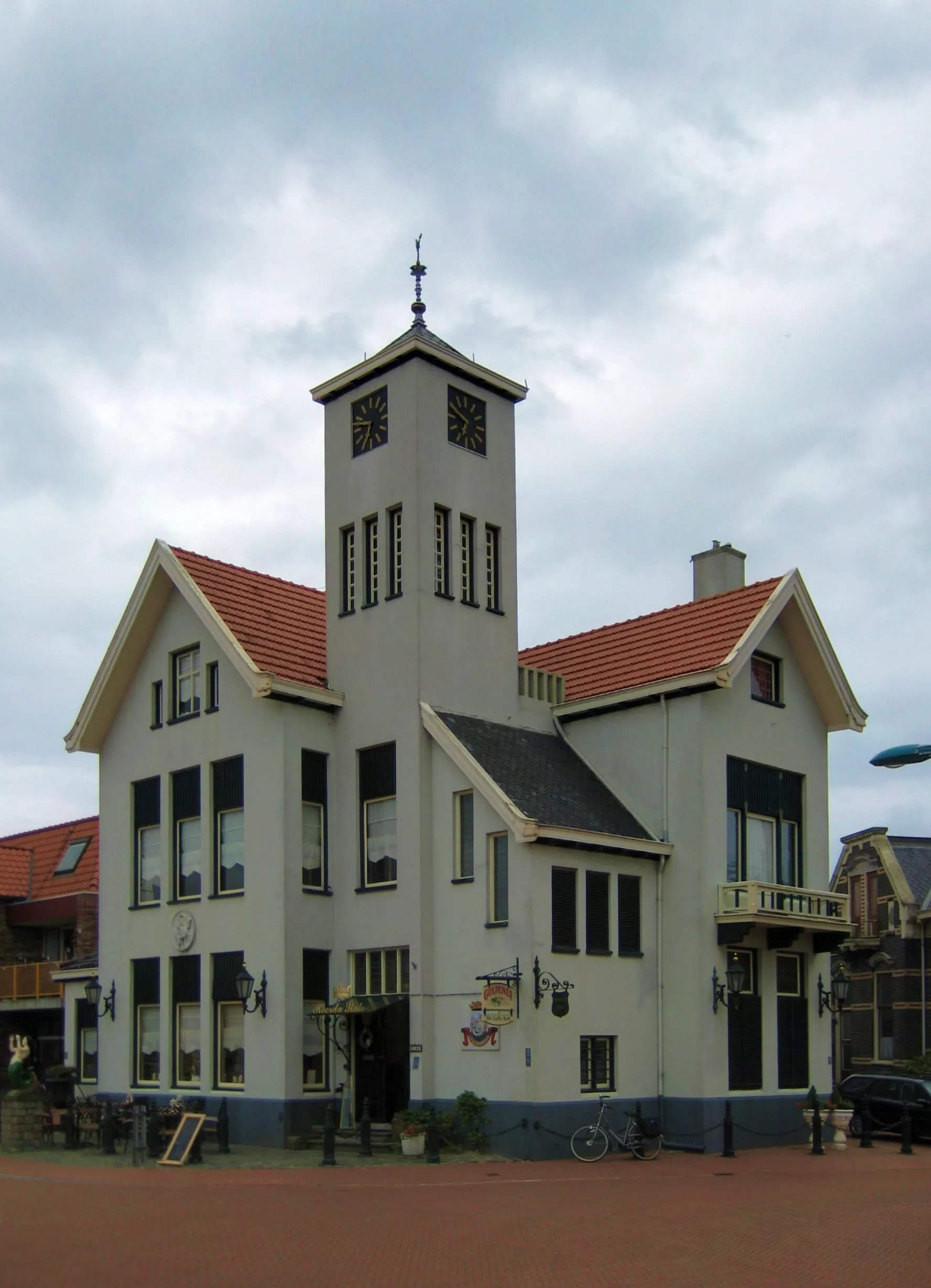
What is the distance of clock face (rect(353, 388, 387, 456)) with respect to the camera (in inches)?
1177

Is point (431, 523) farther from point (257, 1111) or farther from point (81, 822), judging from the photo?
point (81, 822)

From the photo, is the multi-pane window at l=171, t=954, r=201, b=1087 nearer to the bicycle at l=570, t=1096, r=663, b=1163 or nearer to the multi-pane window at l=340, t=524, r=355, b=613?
the multi-pane window at l=340, t=524, r=355, b=613

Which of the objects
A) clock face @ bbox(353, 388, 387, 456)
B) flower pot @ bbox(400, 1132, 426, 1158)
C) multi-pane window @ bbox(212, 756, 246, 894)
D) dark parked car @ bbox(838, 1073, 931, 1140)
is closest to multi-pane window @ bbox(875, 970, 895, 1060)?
dark parked car @ bbox(838, 1073, 931, 1140)

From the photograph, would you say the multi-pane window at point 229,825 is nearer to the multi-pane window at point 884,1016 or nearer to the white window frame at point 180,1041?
the white window frame at point 180,1041

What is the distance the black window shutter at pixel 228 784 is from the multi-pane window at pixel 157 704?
2663 millimetres

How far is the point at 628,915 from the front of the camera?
27.9 meters

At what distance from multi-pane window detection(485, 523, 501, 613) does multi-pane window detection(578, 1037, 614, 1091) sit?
29.4ft

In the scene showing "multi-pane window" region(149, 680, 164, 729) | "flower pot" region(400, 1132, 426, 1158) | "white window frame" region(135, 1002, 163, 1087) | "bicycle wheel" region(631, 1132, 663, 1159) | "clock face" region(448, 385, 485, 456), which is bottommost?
"bicycle wheel" region(631, 1132, 663, 1159)

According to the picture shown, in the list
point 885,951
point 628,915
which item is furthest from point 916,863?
point 628,915

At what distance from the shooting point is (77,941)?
136ft

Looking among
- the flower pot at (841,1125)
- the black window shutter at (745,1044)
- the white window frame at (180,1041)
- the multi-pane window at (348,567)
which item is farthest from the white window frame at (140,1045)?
the flower pot at (841,1125)

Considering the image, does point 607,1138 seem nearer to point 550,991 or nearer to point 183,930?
point 550,991

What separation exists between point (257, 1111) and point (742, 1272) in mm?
15199

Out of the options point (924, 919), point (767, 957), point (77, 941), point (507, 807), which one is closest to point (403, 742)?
point (507, 807)
